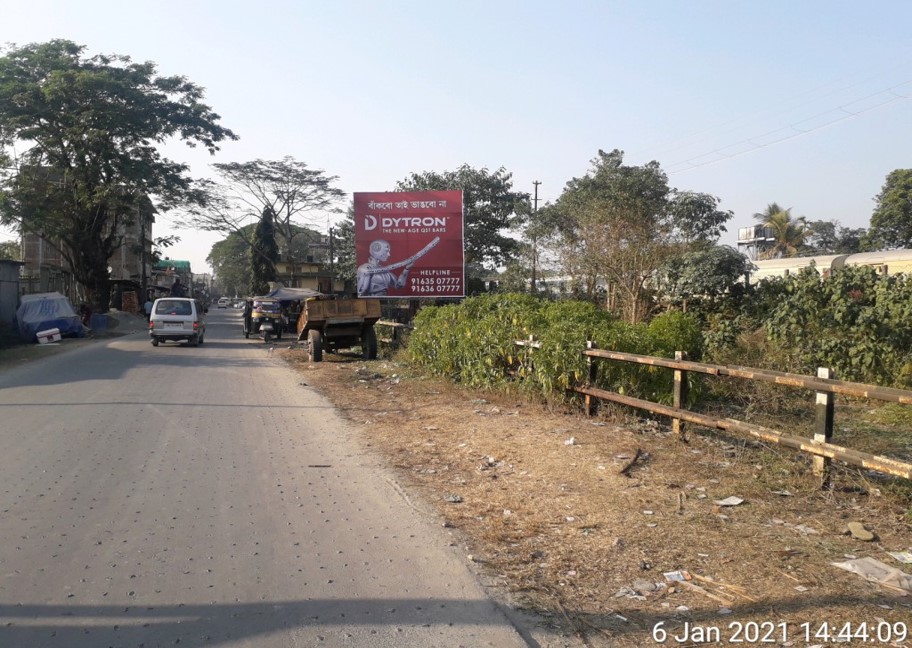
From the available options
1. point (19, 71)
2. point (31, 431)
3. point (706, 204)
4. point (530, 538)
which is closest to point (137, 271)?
point (19, 71)

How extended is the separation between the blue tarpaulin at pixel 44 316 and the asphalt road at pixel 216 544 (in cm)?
2003

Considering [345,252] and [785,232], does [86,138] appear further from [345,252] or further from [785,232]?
[785,232]

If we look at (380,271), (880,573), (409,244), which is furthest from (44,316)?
(880,573)

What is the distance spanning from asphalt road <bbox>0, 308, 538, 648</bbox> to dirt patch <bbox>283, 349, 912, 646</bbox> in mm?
481

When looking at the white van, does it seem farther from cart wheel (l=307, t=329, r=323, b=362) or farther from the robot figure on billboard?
the robot figure on billboard

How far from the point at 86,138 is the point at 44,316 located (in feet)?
32.3

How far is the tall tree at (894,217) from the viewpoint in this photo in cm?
3775

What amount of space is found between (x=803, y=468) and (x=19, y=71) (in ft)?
125

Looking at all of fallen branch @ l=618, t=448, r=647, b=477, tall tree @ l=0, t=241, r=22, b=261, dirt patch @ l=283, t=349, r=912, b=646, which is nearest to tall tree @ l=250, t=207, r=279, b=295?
tall tree @ l=0, t=241, r=22, b=261

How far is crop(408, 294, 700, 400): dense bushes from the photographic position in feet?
32.6

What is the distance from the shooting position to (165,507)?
6074mm

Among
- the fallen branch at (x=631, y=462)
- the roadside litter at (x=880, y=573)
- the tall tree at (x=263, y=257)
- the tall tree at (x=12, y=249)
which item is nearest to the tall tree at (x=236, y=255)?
the tall tree at (x=263, y=257)

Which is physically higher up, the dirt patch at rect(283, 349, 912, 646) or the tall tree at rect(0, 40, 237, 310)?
the tall tree at rect(0, 40, 237, 310)

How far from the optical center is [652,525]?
5.58 metres
